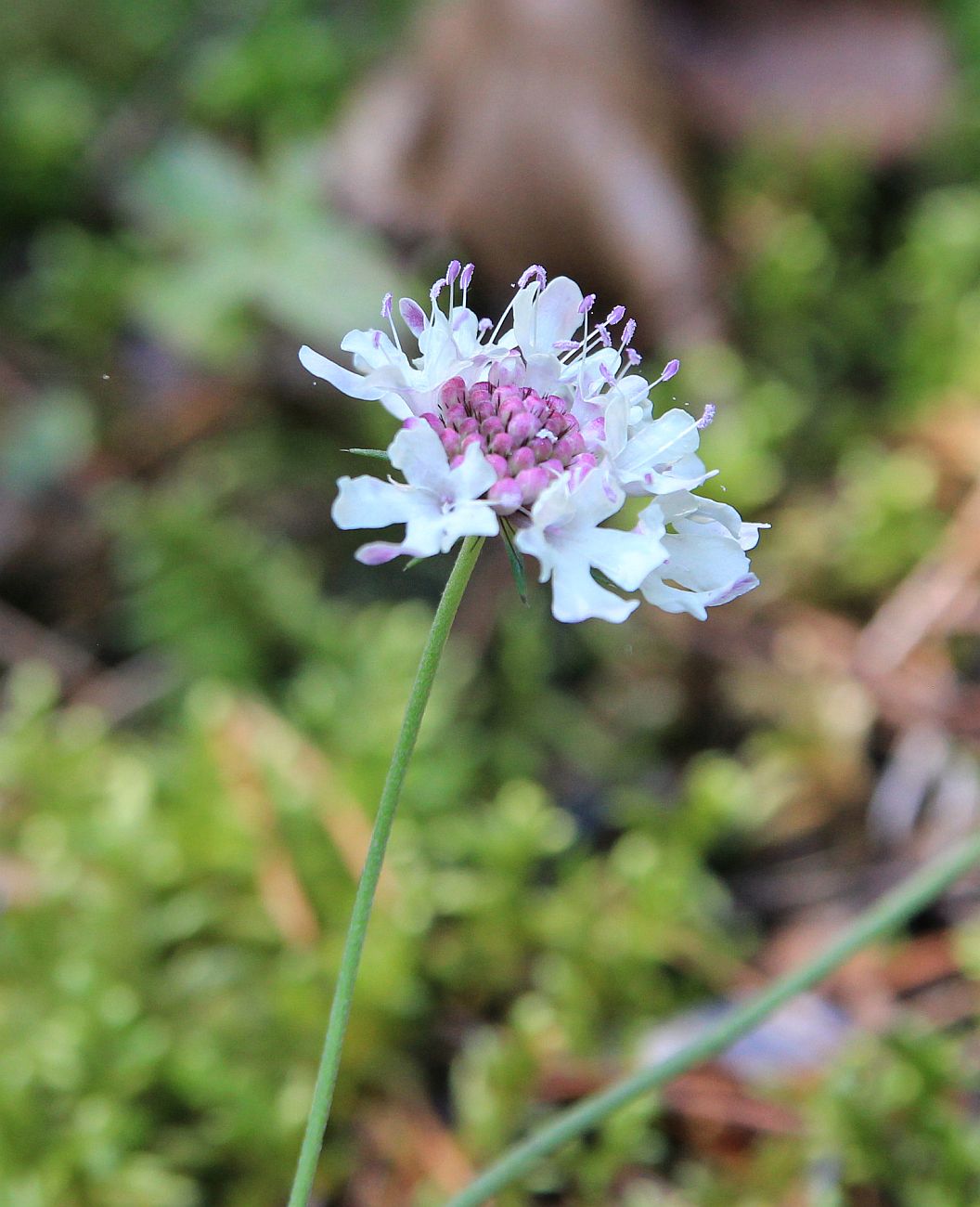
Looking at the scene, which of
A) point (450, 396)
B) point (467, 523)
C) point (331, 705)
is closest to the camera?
point (467, 523)

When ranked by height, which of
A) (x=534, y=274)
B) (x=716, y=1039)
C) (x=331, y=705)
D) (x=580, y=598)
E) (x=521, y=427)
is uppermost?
(x=331, y=705)

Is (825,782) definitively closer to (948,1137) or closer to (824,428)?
(948,1137)

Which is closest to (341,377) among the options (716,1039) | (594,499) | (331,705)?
(594,499)

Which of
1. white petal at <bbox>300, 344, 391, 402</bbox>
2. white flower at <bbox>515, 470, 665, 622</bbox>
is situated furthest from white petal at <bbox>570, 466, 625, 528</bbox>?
white petal at <bbox>300, 344, 391, 402</bbox>

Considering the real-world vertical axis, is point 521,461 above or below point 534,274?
below

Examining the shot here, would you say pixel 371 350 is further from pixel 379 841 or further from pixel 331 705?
pixel 331 705

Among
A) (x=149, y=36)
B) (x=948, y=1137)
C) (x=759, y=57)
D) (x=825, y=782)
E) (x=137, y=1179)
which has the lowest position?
(x=948, y=1137)

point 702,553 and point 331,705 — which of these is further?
point 331,705

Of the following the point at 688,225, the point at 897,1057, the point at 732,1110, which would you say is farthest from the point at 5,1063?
the point at 688,225
